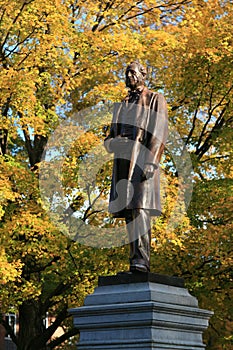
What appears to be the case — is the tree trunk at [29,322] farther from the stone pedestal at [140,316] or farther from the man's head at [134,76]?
the man's head at [134,76]

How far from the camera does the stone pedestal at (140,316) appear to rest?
7.66 m

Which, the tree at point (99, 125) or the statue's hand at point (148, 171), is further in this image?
the tree at point (99, 125)

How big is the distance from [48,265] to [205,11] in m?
8.57

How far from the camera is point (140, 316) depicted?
7.68 meters

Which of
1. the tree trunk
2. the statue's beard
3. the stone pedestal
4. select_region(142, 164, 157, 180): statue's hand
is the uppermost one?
the statue's beard

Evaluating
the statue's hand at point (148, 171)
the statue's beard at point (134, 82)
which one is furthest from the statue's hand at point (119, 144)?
the statue's beard at point (134, 82)

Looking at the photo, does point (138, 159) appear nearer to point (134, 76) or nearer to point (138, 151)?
point (138, 151)

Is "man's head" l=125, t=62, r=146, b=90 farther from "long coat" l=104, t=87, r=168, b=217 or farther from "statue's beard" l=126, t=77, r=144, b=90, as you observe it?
"long coat" l=104, t=87, r=168, b=217

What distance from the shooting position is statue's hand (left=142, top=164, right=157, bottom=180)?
8617mm

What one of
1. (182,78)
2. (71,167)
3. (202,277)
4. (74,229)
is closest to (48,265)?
(74,229)

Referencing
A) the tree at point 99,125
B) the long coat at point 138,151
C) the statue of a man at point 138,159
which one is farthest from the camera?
the tree at point 99,125

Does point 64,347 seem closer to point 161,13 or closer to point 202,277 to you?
point 202,277

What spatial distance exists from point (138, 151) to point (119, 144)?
310 millimetres

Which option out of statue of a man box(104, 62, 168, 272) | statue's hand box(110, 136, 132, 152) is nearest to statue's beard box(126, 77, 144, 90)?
statue of a man box(104, 62, 168, 272)
